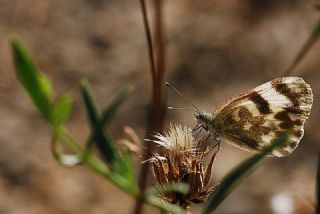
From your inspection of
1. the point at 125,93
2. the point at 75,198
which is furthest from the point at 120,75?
the point at 125,93

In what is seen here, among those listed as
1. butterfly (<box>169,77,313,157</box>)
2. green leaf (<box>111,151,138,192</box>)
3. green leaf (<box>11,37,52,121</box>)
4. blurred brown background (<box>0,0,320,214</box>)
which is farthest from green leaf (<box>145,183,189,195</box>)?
blurred brown background (<box>0,0,320,214</box>)

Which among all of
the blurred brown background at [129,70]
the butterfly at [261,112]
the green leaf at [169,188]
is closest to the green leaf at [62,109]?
the green leaf at [169,188]

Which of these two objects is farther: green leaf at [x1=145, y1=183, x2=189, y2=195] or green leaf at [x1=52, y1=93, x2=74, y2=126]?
green leaf at [x1=145, y1=183, x2=189, y2=195]

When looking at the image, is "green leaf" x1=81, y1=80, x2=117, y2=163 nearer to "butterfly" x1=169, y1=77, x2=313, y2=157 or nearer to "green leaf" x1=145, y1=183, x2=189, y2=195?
"green leaf" x1=145, y1=183, x2=189, y2=195

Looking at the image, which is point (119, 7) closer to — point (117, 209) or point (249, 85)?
point (249, 85)

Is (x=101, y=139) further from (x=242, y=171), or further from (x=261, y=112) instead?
(x=261, y=112)

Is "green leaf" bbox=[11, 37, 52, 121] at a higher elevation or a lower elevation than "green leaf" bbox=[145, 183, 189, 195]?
higher

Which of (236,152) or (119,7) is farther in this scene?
(119,7)
